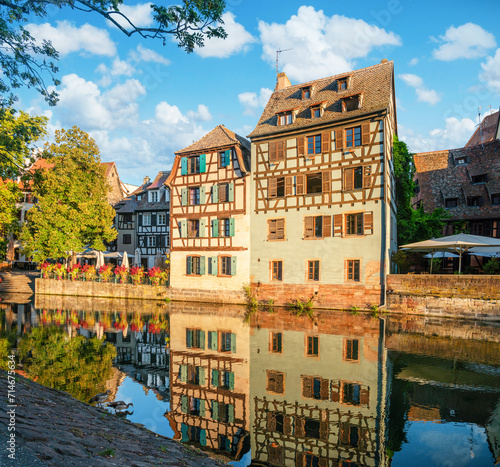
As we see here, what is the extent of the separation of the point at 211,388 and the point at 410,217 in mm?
23546

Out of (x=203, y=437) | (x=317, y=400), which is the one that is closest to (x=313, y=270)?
(x=317, y=400)

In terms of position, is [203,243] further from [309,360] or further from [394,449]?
[394,449]

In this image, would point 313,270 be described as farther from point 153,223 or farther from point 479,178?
point 153,223

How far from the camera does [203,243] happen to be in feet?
88.0

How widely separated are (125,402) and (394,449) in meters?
5.29

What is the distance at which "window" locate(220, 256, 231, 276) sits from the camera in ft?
84.0

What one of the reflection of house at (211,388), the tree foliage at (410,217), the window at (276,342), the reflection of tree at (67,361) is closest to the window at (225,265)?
the reflection of house at (211,388)

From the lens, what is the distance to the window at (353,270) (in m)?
21.5

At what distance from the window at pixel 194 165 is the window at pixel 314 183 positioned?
27.8 ft

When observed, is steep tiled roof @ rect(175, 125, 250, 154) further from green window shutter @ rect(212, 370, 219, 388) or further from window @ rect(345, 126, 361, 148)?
green window shutter @ rect(212, 370, 219, 388)

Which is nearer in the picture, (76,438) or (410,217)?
(76,438)

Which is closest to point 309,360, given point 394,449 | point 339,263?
Answer: point 394,449

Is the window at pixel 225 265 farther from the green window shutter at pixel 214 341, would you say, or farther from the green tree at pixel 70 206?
the green tree at pixel 70 206

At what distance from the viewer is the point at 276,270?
24219mm
